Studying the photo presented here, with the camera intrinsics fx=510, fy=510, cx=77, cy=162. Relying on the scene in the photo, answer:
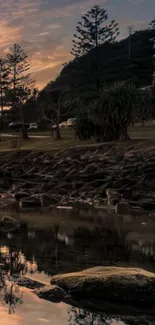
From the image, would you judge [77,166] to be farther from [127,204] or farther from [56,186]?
[127,204]

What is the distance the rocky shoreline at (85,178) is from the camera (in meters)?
21.5

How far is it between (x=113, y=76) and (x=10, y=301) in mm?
72457

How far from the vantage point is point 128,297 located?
7.79m

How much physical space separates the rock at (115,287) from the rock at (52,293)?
0.41 ft

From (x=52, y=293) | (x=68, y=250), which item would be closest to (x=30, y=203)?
(x=68, y=250)

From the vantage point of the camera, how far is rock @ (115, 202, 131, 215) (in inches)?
730

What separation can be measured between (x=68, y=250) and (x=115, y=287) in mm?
4046

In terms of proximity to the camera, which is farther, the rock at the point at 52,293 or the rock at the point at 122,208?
the rock at the point at 122,208

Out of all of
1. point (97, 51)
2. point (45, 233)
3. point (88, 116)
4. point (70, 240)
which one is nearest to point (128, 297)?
point (70, 240)

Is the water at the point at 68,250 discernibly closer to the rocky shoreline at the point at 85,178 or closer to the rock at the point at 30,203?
the rock at the point at 30,203

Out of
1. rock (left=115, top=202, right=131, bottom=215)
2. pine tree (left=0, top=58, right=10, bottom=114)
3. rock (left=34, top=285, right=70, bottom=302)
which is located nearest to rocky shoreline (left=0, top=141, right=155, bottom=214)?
rock (left=115, top=202, right=131, bottom=215)

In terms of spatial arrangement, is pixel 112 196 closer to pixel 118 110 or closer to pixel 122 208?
pixel 122 208

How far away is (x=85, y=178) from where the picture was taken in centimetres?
2577

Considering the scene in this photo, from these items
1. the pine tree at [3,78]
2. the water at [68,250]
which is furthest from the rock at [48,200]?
the pine tree at [3,78]
